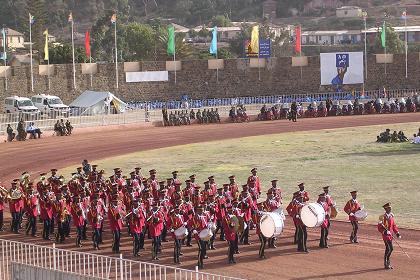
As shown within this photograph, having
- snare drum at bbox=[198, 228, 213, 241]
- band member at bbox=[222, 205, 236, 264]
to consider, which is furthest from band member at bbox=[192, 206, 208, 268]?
band member at bbox=[222, 205, 236, 264]

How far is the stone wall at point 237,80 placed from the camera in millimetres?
66312

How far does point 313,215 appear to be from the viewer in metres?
21.2

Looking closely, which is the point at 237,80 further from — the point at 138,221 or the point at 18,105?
the point at 138,221

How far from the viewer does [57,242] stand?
2419 cm

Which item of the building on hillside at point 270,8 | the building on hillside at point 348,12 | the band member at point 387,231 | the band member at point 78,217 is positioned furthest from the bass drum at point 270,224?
the building on hillside at point 270,8

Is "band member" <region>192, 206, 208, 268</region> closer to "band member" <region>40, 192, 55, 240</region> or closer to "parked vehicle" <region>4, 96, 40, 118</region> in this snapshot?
"band member" <region>40, 192, 55, 240</region>

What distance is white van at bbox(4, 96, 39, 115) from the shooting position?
2239 inches

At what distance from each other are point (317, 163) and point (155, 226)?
15889 millimetres

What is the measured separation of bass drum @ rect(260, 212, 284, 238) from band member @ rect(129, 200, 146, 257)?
9.52 feet

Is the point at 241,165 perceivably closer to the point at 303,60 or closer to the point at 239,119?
the point at 239,119

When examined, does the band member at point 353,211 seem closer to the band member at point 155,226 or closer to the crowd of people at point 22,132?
the band member at point 155,226

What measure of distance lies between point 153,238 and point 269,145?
22.2 metres

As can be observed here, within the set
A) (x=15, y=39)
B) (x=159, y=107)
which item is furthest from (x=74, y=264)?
(x=15, y=39)

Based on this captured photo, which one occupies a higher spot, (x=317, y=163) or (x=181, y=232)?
(x=317, y=163)
